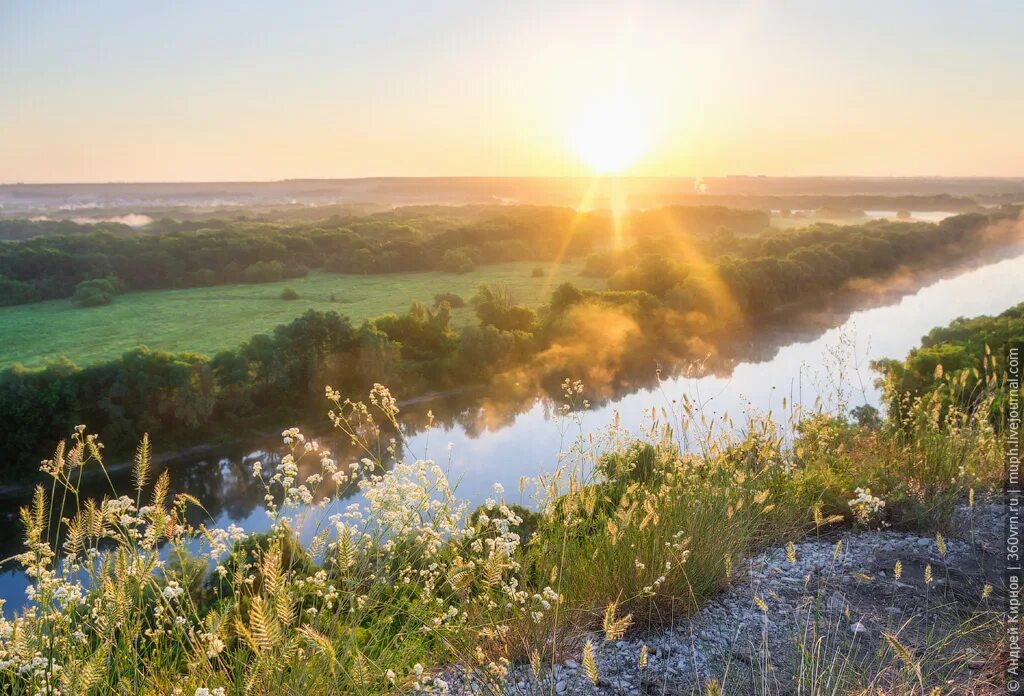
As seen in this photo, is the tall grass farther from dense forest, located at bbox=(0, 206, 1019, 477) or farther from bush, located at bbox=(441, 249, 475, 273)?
bush, located at bbox=(441, 249, 475, 273)

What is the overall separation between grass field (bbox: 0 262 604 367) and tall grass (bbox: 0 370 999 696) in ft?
64.5

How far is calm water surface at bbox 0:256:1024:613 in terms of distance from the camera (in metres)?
13.2

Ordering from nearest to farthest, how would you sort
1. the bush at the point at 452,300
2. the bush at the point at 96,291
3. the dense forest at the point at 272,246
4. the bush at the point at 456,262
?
the bush at the point at 96,291
the bush at the point at 452,300
the dense forest at the point at 272,246
the bush at the point at 456,262

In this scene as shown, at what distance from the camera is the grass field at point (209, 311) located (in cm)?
2342

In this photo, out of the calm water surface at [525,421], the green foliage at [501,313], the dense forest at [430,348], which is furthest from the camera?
the green foliage at [501,313]

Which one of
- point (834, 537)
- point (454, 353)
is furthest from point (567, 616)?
point (454, 353)

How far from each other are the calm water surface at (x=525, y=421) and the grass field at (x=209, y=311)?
6270mm

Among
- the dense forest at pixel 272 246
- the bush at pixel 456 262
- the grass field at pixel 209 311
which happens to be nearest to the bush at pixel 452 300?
the grass field at pixel 209 311

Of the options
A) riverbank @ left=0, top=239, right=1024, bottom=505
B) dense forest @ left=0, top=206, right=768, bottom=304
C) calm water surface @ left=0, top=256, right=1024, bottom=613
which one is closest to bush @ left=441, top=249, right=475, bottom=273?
dense forest @ left=0, top=206, right=768, bottom=304

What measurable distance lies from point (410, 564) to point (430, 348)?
21609 mm

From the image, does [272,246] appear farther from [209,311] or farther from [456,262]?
[456,262]

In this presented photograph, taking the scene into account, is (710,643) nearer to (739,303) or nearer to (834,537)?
(834,537)

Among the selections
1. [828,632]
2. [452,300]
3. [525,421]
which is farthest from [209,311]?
[828,632]

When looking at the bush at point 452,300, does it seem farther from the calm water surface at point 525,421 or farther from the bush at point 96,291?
the bush at point 96,291
